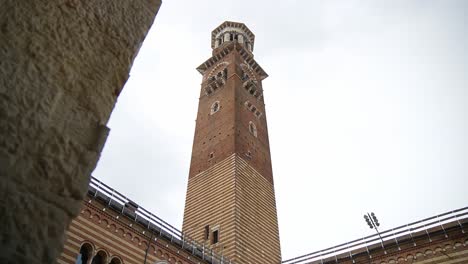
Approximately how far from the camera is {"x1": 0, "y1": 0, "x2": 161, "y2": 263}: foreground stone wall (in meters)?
1.13

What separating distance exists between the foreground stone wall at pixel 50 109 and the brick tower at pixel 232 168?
13134 millimetres

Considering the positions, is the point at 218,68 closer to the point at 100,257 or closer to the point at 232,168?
the point at 232,168

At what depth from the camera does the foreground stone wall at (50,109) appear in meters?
1.13

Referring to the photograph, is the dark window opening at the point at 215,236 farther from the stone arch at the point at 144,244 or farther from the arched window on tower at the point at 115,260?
the arched window on tower at the point at 115,260

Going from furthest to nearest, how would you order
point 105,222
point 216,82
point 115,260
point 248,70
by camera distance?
point 248,70
point 216,82
point 105,222
point 115,260

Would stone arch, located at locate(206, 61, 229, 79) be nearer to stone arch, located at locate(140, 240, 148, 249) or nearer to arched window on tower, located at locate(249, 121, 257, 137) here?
arched window on tower, located at locate(249, 121, 257, 137)

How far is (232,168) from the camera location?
671 inches

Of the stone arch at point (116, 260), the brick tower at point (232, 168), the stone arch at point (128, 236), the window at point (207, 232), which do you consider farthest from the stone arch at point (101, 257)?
the window at point (207, 232)

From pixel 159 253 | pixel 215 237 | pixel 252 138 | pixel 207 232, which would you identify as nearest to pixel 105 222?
pixel 159 253

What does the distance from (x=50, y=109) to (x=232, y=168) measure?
51.9ft

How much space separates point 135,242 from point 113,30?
365 inches

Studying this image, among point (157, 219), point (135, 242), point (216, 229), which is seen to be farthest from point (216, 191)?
point (135, 242)

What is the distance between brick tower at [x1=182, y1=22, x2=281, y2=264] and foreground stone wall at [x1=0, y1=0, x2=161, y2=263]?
13.1m

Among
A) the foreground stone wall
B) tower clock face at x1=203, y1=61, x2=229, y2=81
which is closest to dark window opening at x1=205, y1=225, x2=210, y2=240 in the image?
tower clock face at x1=203, y1=61, x2=229, y2=81
